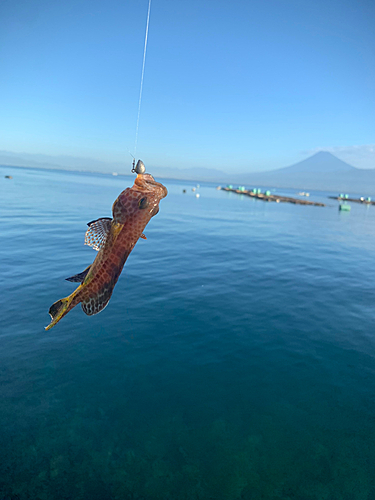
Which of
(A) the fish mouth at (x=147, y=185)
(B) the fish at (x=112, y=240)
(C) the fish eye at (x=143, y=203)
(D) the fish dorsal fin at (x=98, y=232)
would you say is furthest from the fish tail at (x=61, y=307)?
(A) the fish mouth at (x=147, y=185)

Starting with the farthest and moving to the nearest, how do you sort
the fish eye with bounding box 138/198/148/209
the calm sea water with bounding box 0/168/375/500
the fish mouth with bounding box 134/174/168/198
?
1. the calm sea water with bounding box 0/168/375/500
2. the fish mouth with bounding box 134/174/168/198
3. the fish eye with bounding box 138/198/148/209

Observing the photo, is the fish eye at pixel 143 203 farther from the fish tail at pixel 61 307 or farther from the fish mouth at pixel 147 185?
the fish tail at pixel 61 307

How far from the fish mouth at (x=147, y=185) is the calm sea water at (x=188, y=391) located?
20.6ft

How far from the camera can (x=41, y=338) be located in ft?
35.9

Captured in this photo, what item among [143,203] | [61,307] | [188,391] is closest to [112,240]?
[143,203]

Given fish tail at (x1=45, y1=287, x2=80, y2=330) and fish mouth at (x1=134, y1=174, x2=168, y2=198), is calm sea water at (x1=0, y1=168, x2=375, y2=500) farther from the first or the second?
fish mouth at (x1=134, y1=174, x2=168, y2=198)

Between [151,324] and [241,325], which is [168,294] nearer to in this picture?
[151,324]

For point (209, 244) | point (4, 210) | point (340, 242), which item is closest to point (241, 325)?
point (209, 244)

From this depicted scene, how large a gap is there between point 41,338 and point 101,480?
19.2ft

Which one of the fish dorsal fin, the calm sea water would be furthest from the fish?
the calm sea water

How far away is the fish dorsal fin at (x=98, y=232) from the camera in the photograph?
16.3 feet

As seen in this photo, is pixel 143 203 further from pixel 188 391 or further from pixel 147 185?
pixel 188 391

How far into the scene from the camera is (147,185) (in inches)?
193

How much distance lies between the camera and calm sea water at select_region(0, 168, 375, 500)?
22.1 feet
